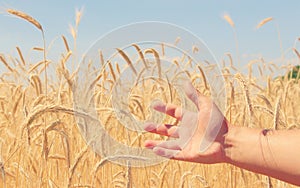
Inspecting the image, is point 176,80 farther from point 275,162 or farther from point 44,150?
point 44,150

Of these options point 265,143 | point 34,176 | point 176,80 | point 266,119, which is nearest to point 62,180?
point 34,176

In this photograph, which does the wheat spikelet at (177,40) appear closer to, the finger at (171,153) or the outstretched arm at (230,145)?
the outstretched arm at (230,145)

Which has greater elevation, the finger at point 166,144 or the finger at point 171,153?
the finger at point 166,144

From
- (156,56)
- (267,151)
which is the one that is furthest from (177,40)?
→ (267,151)

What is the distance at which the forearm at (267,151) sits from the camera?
1246mm

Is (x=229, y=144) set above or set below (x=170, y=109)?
below

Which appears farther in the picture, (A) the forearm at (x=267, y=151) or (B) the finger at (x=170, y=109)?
(B) the finger at (x=170, y=109)

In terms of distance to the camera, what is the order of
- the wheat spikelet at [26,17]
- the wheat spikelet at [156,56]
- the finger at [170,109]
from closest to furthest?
the wheat spikelet at [26,17], the finger at [170,109], the wheat spikelet at [156,56]

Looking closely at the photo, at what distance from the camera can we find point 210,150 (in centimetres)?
130

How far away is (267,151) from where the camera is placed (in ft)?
4.20

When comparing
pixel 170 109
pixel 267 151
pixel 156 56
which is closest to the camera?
pixel 267 151

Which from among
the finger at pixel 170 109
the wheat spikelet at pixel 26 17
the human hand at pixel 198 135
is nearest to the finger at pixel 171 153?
the human hand at pixel 198 135

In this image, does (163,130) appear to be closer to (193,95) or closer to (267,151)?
(193,95)

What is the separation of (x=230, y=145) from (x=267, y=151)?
10 centimetres
